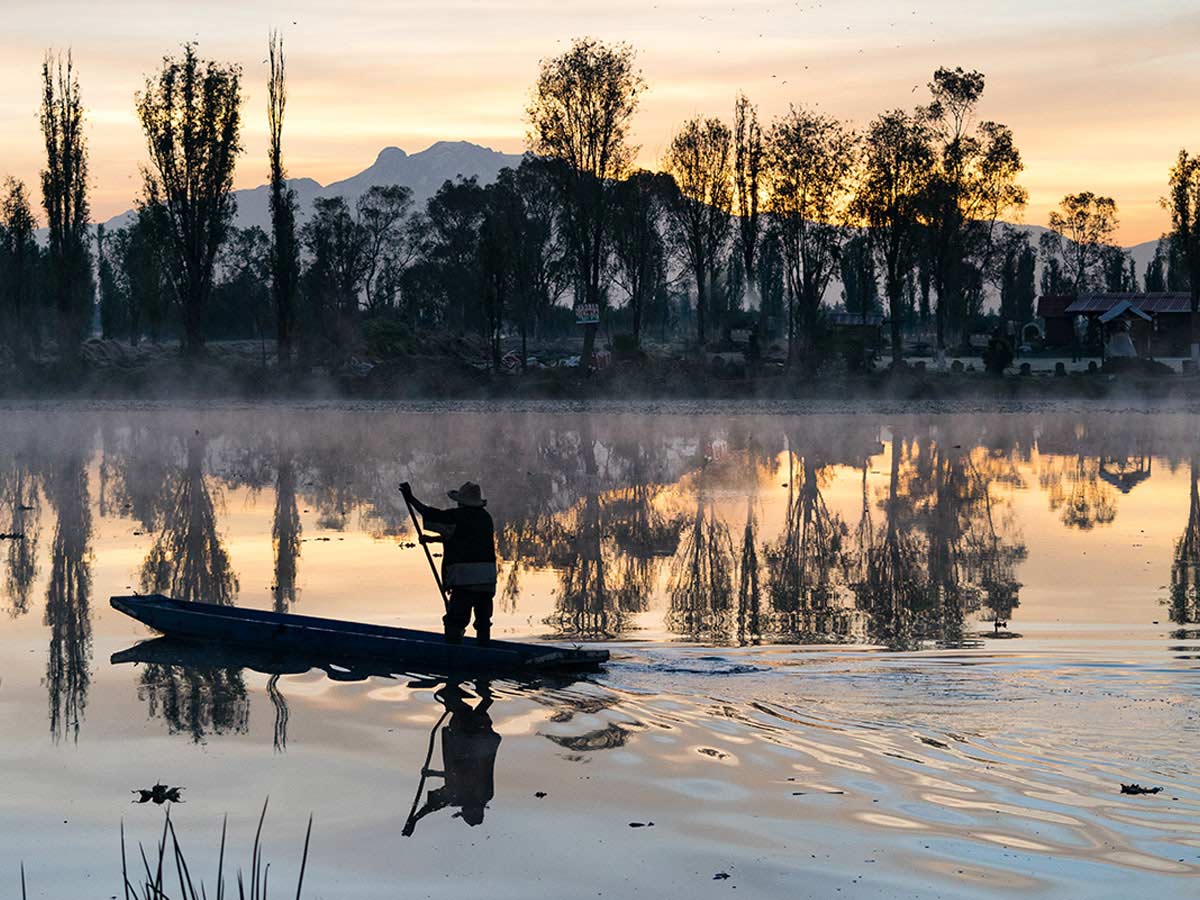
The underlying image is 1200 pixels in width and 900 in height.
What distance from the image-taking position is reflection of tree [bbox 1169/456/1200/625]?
16.6 metres

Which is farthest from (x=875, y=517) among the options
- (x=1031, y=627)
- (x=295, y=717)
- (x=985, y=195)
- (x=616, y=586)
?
(x=985, y=195)

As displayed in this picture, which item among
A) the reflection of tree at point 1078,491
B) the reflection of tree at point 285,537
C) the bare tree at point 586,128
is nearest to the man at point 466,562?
the reflection of tree at point 285,537

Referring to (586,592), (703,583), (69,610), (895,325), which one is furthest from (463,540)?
(895,325)

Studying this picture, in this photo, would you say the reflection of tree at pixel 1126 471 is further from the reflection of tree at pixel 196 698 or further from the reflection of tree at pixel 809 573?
the reflection of tree at pixel 196 698

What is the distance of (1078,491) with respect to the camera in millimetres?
30188

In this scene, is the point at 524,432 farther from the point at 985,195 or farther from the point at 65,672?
the point at 985,195

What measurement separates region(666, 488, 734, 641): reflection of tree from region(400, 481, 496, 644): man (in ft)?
7.74

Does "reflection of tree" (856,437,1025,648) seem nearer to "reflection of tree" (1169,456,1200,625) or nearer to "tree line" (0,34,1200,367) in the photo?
"reflection of tree" (1169,456,1200,625)

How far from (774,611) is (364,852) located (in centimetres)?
852

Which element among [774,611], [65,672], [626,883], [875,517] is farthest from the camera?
[875,517]

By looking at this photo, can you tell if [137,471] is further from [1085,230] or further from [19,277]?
[1085,230]

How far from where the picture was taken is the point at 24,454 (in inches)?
1560

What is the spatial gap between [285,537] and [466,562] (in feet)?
31.8

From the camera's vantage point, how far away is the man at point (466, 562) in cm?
1452
